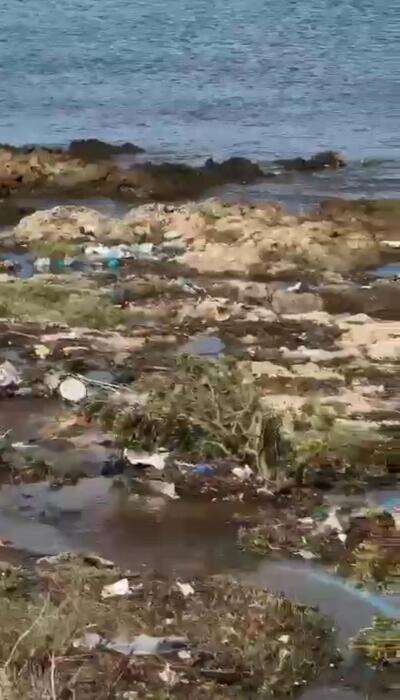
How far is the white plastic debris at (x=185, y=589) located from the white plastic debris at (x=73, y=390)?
230 cm

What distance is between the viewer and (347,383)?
7.91 metres

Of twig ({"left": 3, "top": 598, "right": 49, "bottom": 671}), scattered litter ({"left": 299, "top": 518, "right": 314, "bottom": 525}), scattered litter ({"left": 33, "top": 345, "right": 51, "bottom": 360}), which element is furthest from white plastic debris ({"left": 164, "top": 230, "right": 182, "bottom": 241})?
twig ({"left": 3, "top": 598, "right": 49, "bottom": 671})

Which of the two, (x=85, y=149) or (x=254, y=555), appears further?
(x=85, y=149)

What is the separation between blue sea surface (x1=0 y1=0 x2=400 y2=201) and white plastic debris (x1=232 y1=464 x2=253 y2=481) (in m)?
9.63

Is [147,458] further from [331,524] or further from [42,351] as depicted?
[42,351]

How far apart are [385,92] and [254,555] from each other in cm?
1795

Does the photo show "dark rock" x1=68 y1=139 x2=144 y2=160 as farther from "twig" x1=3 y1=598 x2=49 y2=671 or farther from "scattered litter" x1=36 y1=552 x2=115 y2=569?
"twig" x1=3 y1=598 x2=49 y2=671

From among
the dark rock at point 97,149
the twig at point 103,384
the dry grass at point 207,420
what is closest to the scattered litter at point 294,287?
the twig at point 103,384

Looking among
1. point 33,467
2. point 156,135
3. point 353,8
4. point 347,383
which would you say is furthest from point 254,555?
point 353,8

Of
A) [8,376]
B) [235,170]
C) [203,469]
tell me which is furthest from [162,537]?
[235,170]

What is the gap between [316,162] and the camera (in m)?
17.5

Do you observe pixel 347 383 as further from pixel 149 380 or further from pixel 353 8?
pixel 353 8

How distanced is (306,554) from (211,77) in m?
19.3

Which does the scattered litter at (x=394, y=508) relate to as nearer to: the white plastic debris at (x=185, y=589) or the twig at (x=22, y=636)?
the white plastic debris at (x=185, y=589)
